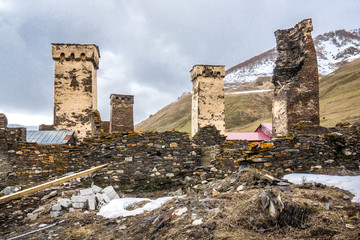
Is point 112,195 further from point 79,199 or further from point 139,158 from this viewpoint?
point 139,158

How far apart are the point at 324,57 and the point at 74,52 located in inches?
5349

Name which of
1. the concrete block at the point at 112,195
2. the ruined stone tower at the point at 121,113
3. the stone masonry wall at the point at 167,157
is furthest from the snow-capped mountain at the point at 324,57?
the concrete block at the point at 112,195

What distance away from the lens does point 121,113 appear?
713 inches

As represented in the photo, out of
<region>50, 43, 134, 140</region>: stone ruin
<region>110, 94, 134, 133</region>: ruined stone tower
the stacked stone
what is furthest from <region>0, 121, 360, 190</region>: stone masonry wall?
<region>50, 43, 134, 140</region>: stone ruin

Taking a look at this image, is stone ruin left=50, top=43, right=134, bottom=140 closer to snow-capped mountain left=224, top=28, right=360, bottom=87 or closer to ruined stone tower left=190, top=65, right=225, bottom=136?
ruined stone tower left=190, top=65, right=225, bottom=136

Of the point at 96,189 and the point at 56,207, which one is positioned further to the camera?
the point at 96,189

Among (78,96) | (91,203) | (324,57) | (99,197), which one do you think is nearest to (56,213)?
(91,203)

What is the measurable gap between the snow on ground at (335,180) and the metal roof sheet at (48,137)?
14.6 metres

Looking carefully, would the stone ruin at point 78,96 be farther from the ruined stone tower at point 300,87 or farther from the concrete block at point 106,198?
the concrete block at point 106,198

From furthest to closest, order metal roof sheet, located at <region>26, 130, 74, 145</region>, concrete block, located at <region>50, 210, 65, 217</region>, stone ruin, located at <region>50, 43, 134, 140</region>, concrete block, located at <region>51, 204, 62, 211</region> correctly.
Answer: stone ruin, located at <region>50, 43, 134, 140</region> < metal roof sheet, located at <region>26, 130, 74, 145</region> < concrete block, located at <region>51, 204, 62, 211</region> < concrete block, located at <region>50, 210, 65, 217</region>

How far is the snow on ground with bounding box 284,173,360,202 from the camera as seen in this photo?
12.5 feet

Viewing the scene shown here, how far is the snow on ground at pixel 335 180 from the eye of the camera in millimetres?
3819

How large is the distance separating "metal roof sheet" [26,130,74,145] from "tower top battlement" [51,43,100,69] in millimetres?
5878

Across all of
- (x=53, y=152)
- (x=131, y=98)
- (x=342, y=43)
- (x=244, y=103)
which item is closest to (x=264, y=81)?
(x=244, y=103)
